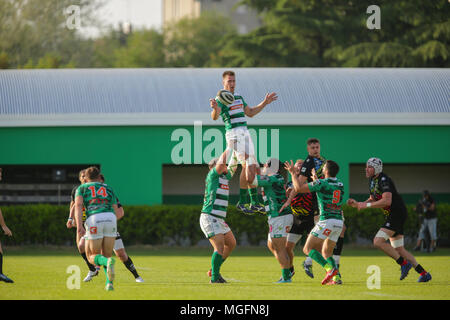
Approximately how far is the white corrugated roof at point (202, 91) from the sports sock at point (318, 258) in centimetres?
1422

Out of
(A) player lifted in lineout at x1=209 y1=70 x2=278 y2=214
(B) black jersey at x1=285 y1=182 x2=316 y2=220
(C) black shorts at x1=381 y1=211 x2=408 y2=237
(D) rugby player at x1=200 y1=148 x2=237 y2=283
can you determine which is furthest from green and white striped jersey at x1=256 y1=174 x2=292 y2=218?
(C) black shorts at x1=381 y1=211 x2=408 y2=237

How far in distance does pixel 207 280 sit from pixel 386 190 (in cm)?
358

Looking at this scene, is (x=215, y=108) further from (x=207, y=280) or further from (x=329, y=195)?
(x=207, y=280)

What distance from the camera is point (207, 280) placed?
1450 cm

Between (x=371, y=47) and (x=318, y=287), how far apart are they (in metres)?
33.6

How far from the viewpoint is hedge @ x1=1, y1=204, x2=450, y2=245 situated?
26.1 m

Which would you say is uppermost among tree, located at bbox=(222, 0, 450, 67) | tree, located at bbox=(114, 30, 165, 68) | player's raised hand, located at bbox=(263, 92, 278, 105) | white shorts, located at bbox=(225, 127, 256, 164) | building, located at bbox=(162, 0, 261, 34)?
building, located at bbox=(162, 0, 261, 34)

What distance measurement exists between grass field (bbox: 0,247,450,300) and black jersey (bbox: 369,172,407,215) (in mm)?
1283

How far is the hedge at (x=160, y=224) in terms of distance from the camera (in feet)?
85.7

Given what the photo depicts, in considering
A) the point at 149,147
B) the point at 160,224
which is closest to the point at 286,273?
the point at 160,224

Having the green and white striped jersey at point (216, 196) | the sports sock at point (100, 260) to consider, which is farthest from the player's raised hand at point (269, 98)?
the sports sock at point (100, 260)

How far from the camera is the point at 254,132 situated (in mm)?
27156

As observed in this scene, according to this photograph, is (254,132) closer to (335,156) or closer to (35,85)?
(335,156)

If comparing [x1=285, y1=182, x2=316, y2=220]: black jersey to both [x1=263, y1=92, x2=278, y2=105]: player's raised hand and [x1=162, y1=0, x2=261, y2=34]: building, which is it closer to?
[x1=263, y1=92, x2=278, y2=105]: player's raised hand
